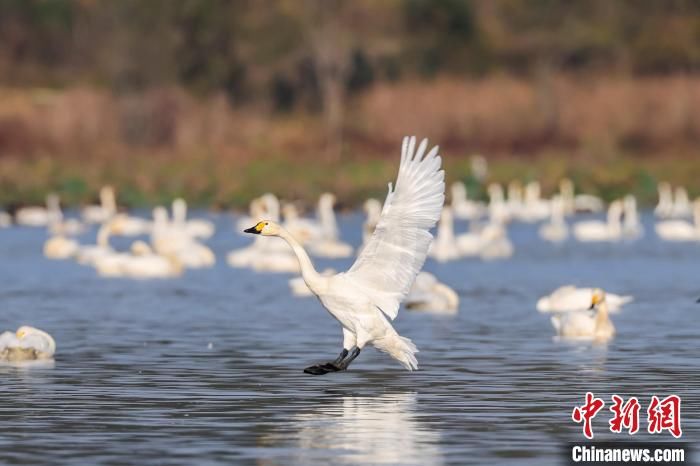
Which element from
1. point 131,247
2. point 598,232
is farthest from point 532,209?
point 131,247

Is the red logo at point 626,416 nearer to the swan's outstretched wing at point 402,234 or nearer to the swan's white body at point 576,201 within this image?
the swan's outstretched wing at point 402,234

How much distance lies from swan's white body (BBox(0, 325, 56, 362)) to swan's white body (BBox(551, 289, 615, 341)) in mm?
5195

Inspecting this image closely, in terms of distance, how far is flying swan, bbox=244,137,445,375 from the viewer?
544 inches

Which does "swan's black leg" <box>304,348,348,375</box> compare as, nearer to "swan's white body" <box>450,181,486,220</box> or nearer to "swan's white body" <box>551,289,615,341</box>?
"swan's white body" <box>551,289,615,341</box>

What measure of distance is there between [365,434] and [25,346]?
5.21m

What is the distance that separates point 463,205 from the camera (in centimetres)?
4359

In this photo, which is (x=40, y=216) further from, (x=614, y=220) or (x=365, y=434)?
(x=365, y=434)

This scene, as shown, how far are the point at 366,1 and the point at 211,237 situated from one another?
24.1m

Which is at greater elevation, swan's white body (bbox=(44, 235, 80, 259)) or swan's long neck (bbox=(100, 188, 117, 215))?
swan's long neck (bbox=(100, 188, 117, 215))

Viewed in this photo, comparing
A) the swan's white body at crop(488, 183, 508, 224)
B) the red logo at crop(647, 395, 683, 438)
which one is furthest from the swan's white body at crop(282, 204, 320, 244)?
the red logo at crop(647, 395, 683, 438)

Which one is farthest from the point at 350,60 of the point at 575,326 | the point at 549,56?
the point at 575,326

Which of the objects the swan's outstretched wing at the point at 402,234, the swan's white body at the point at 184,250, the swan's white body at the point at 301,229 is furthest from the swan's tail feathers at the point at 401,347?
the swan's white body at the point at 301,229

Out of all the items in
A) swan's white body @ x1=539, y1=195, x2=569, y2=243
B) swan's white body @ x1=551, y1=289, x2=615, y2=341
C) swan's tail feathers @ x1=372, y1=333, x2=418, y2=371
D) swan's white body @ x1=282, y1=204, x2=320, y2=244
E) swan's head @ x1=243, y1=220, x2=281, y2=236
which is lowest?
swan's tail feathers @ x1=372, y1=333, x2=418, y2=371

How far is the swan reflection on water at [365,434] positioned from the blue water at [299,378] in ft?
0.06
